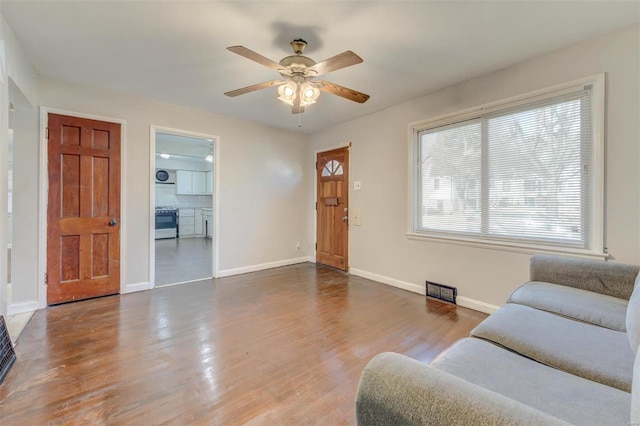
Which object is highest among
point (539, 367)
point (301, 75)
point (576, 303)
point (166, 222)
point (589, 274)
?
point (301, 75)

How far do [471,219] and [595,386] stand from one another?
228cm

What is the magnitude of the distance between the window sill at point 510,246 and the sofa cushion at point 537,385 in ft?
5.75

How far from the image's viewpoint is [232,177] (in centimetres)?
436

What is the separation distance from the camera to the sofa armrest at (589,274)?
5.87ft

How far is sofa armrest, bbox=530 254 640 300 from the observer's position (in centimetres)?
179

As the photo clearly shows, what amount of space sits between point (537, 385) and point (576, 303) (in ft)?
3.20

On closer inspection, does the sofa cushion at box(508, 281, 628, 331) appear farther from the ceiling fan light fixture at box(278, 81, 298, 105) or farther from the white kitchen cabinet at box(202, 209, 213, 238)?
the white kitchen cabinet at box(202, 209, 213, 238)

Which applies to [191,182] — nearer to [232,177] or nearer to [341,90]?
[232,177]

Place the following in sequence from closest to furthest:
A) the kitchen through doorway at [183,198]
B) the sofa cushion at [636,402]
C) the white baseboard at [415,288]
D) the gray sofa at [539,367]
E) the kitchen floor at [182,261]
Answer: the sofa cushion at [636,402] < the gray sofa at [539,367] < the white baseboard at [415,288] < the kitchen floor at [182,261] < the kitchen through doorway at [183,198]

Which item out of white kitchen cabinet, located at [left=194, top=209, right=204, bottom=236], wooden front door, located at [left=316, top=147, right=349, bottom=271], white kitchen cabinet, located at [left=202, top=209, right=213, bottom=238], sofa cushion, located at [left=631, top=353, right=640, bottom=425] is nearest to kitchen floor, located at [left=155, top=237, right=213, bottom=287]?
white kitchen cabinet, located at [left=202, top=209, right=213, bottom=238]

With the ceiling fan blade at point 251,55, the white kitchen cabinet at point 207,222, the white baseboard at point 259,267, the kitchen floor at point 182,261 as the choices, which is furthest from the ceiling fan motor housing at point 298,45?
the white kitchen cabinet at point 207,222

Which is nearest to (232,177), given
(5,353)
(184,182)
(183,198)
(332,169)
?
(332,169)

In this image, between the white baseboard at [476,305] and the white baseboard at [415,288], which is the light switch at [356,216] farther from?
the white baseboard at [476,305]

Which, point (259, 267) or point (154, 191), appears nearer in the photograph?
point (154, 191)
